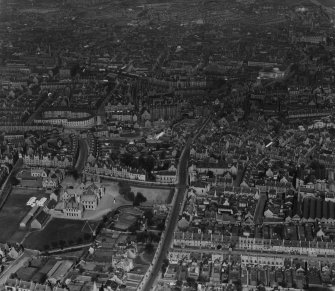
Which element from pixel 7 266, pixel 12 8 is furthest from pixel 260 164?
pixel 12 8

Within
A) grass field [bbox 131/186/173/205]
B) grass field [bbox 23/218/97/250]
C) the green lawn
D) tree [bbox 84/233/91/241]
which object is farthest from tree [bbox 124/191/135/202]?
the green lawn

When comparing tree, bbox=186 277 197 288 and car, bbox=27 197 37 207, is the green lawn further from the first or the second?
tree, bbox=186 277 197 288

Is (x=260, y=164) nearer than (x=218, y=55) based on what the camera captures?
Yes

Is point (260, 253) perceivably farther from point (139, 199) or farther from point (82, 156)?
point (82, 156)

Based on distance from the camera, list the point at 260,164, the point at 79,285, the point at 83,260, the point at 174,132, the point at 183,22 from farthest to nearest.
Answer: the point at 183,22 < the point at 174,132 < the point at 260,164 < the point at 83,260 < the point at 79,285

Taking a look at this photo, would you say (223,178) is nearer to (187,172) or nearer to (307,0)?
(187,172)

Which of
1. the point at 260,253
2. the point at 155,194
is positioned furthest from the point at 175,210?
the point at 260,253
